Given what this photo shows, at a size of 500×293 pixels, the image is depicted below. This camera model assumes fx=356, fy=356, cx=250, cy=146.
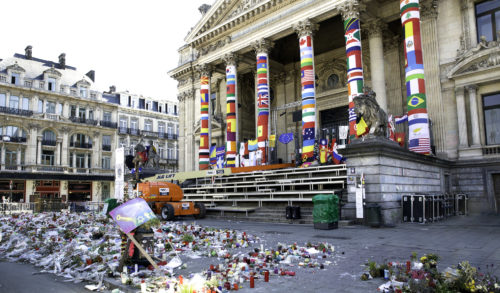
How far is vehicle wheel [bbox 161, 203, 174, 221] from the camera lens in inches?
719

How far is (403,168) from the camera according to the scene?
16.5 m

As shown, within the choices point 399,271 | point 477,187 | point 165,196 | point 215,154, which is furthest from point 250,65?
point 399,271

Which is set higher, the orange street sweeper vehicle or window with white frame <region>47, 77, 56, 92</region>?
window with white frame <region>47, 77, 56, 92</region>

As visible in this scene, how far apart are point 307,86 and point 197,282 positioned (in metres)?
22.1

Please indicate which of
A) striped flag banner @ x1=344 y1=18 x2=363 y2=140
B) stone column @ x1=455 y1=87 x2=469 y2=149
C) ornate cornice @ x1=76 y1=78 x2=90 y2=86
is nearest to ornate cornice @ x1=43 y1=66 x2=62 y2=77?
ornate cornice @ x1=76 y1=78 x2=90 y2=86

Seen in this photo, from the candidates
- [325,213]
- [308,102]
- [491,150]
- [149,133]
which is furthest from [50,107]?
[491,150]

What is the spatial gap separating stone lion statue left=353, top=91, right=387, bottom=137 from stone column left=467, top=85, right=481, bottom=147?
893 cm

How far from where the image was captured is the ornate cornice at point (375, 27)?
25.9 m

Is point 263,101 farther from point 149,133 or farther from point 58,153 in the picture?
point 149,133

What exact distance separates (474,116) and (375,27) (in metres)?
9.23

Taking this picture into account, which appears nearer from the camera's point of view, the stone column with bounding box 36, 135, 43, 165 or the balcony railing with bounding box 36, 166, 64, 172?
the balcony railing with bounding box 36, 166, 64, 172

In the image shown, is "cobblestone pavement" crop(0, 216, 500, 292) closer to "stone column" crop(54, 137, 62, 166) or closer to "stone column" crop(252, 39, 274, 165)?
"stone column" crop(252, 39, 274, 165)

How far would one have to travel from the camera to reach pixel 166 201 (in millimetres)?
19656

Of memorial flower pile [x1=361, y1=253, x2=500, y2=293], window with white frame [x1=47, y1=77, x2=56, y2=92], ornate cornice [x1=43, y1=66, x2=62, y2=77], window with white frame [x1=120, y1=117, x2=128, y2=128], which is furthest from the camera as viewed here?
window with white frame [x1=120, y1=117, x2=128, y2=128]
